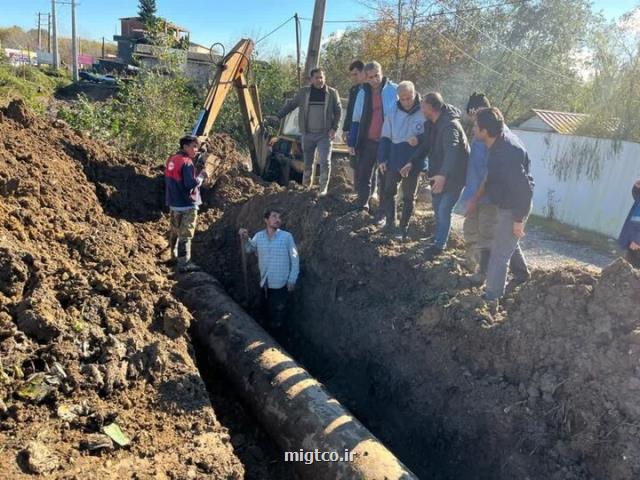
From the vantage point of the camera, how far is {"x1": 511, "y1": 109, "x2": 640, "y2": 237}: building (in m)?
11.9

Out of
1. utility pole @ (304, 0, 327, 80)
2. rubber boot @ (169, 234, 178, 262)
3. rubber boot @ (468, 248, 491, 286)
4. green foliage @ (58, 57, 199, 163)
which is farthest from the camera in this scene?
green foliage @ (58, 57, 199, 163)

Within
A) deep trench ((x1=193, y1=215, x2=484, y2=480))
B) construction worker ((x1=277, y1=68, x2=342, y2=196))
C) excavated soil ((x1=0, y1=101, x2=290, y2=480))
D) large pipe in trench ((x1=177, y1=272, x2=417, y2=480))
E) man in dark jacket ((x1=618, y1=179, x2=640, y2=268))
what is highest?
construction worker ((x1=277, y1=68, x2=342, y2=196))

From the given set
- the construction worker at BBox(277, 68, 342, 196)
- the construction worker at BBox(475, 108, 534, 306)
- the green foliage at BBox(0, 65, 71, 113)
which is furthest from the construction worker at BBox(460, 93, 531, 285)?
the green foliage at BBox(0, 65, 71, 113)

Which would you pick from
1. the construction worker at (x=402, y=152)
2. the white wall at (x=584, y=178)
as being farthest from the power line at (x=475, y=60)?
the construction worker at (x=402, y=152)

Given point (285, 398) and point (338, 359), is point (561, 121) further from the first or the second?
point (285, 398)

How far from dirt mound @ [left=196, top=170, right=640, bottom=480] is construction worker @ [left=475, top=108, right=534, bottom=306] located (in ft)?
1.62

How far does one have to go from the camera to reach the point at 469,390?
4410 millimetres

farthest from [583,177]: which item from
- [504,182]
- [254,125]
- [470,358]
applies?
[470,358]

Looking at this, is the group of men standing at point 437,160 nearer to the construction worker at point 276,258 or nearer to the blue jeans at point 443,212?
the blue jeans at point 443,212

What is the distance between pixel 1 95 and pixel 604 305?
18821 millimetres

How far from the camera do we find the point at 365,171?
22.2 ft

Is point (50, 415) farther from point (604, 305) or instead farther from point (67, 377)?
point (604, 305)

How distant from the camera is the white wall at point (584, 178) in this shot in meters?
11.9

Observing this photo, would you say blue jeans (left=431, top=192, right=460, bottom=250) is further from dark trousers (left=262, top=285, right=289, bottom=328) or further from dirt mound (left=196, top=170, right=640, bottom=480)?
dark trousers (left=262, top=285, right=289, bottom=328)
